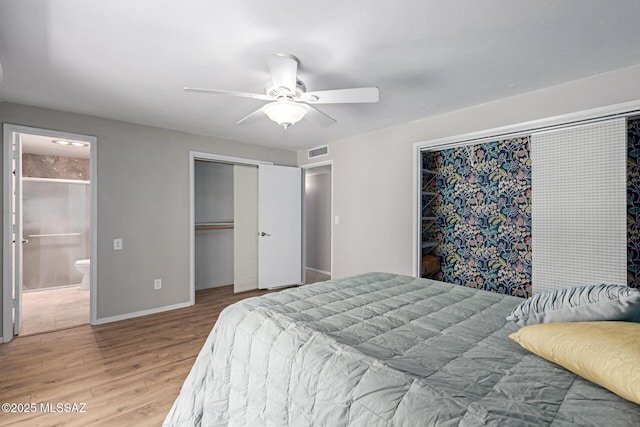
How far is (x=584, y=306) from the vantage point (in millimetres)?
1215

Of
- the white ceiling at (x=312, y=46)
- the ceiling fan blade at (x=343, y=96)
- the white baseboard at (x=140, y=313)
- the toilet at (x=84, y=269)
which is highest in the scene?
the white ceiling at (x=312, y=46)

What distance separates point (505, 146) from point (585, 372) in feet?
11.3

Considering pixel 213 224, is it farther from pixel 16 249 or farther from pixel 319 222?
pixel 16 249

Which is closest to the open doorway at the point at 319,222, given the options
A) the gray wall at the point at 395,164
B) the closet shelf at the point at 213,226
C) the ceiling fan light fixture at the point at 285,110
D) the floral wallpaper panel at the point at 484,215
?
the gray wall at the point at 395,164

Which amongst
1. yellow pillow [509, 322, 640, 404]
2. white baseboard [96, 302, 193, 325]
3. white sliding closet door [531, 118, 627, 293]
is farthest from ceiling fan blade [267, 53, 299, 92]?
white baseboard [96, 302, 193, 325]

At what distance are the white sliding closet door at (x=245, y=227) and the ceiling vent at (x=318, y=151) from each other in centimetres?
93

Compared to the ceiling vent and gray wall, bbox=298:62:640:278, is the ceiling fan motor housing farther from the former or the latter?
the ceiling vent

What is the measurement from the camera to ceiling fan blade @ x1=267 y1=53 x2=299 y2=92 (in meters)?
1.78

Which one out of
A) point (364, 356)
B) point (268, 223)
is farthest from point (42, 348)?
point (364, 356)

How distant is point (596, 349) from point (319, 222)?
18.7 ft

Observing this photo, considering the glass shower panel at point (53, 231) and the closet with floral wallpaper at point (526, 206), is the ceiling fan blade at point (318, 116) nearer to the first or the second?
the closet with floral wallpaper at point (526, 206)

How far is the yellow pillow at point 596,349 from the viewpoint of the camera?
85 cm

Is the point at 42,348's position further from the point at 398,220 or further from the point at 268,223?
the point at 398,220

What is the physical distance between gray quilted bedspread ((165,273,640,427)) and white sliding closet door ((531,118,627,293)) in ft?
3.77
